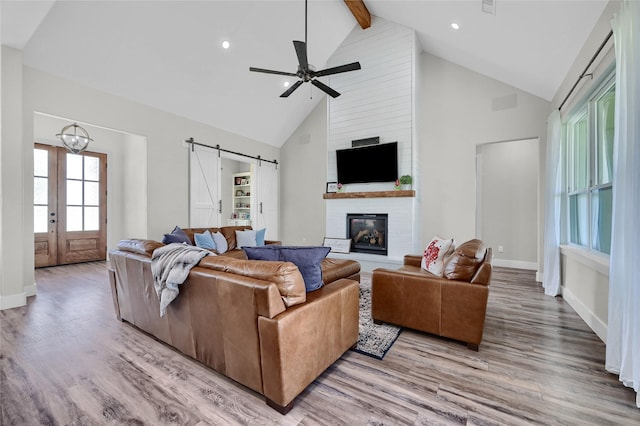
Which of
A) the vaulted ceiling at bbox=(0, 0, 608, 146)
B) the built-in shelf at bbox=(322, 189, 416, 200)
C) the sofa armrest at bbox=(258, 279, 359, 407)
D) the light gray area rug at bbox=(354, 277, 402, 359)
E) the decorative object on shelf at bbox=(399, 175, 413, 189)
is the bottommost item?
the light gray area rug at bbox=(354, 277, 402, 359)

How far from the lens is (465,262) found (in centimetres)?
234

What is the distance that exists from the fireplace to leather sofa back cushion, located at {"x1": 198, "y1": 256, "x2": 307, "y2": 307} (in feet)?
13.2

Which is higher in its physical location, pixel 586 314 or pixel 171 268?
pixel 171 268

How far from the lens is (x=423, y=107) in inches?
223

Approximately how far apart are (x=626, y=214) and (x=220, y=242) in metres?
4.83

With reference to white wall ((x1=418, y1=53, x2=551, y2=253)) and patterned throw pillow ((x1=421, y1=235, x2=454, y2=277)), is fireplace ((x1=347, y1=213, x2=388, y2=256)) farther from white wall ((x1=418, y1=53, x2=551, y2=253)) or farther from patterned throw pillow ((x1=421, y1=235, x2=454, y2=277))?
patterned throw pillow ((x1=421, y1=235, x2=454, y2=277))

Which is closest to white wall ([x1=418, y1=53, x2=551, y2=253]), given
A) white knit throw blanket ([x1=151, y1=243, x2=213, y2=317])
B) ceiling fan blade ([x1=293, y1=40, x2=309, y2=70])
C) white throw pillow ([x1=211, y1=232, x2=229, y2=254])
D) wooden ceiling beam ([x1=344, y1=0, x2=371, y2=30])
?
wooden ceiling beam ([x1=344, y1=0, x2=371, y2=30])

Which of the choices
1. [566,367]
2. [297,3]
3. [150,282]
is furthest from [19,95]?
[566,367]

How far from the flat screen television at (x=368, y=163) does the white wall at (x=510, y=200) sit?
69.6 inches

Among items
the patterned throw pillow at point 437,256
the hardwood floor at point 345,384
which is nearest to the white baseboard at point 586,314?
the hardwood floor at point 345,384

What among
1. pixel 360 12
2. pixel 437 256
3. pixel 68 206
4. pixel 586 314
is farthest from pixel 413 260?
pixel 68 206

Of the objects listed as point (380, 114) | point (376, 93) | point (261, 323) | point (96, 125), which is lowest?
point (261, 323)

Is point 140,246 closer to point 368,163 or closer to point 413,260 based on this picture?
point 413,260

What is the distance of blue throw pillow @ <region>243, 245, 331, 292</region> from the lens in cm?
203
